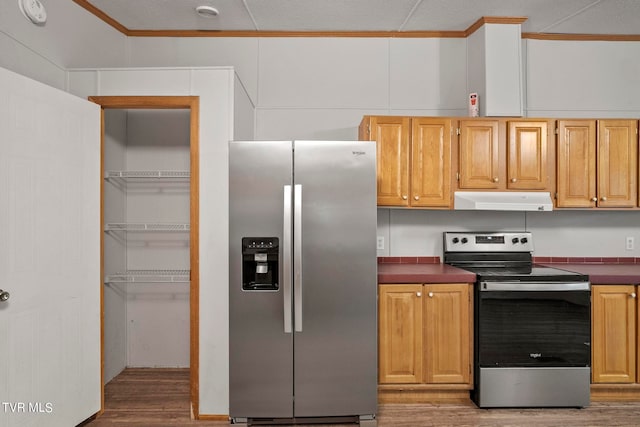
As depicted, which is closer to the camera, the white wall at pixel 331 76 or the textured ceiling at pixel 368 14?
the textured ceiling at pixel 368 14

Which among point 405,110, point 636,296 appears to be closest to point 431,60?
point 405,110

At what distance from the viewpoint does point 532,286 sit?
271cm

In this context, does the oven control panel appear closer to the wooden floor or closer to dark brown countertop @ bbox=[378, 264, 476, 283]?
dark brown countertop @ bbox=[378, 264, 476, 283]

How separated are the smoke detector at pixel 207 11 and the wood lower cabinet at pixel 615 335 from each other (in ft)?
11.0

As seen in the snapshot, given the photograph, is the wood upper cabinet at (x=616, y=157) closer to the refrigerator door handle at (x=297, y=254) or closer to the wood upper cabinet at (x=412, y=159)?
the wood upper cabinet at (x=412, y=159)

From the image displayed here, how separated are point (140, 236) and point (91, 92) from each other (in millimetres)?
1198

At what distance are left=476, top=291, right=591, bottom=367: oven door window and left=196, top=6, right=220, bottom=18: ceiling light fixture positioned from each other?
2786 millimetres

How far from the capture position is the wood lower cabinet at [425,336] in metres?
2.78

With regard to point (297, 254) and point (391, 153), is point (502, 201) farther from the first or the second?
point (297, 254)

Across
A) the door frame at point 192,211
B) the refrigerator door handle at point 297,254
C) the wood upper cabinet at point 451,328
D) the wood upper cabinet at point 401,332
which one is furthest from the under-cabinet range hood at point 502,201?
the door frame at point 192,211

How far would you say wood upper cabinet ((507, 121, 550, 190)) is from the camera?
10.1ft

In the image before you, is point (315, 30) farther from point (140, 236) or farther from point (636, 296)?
point (636, 296)

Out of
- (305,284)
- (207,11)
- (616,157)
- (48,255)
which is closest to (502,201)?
(616,157)

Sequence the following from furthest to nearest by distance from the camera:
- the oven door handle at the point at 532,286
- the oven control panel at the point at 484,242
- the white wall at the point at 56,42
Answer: the oven control panel at the point at 484,242, the oven door handle at the point at 532,286, the white wall at the point at 56,42
